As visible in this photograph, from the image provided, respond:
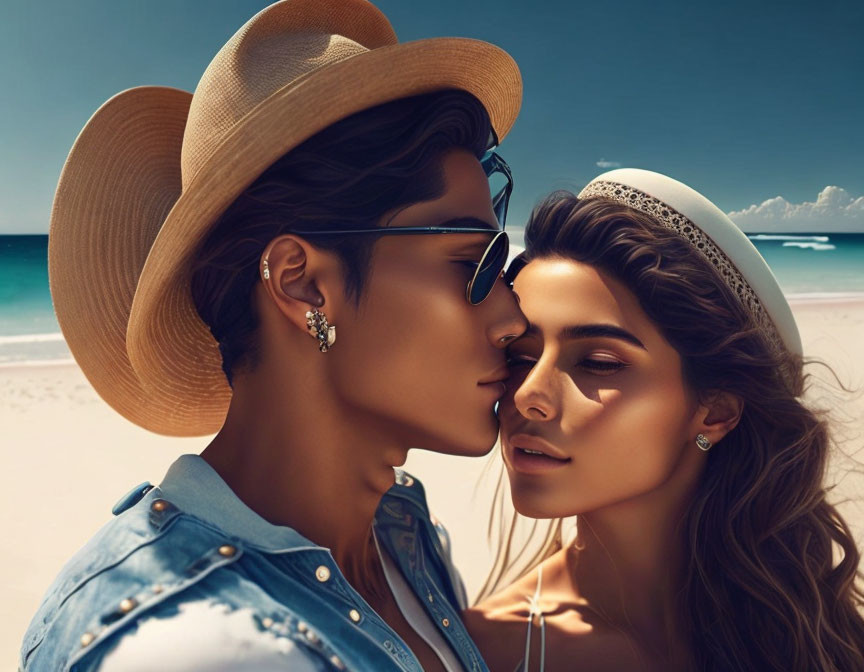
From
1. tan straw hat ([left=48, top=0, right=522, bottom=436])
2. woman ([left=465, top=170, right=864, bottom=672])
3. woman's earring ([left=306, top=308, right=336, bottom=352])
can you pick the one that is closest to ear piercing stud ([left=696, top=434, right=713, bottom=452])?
woman ([left=465, top=170, right=864, bottom=672])

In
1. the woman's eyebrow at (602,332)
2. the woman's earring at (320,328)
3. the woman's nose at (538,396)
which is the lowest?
the woman's nose at (538,396)

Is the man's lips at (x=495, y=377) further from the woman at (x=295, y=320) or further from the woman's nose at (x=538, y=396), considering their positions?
the woman's nose at (x=538, y=396)

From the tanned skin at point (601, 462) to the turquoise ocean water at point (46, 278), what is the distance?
50.3 ft

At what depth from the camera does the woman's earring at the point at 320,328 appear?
1.97 m

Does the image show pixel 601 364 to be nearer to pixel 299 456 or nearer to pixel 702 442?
pixel 702 442

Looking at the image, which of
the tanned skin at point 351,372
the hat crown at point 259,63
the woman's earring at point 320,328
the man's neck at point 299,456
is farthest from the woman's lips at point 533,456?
the hat crown at point 259,63

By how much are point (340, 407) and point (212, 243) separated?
52 cm

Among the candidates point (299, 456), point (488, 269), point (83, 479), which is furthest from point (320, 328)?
point (83, 479)

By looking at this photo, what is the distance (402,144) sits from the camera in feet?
6.59

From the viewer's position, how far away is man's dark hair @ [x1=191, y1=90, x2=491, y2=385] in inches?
77.0

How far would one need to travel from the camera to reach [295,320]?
6.52ft

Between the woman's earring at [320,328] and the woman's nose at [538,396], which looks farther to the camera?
the woman's nose at [538,396]

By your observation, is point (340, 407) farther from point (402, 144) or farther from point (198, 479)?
point (402, 144)

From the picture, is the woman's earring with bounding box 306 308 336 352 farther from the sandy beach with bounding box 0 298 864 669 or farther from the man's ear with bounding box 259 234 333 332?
the sandy beach with bounding box 0 298 864 669
